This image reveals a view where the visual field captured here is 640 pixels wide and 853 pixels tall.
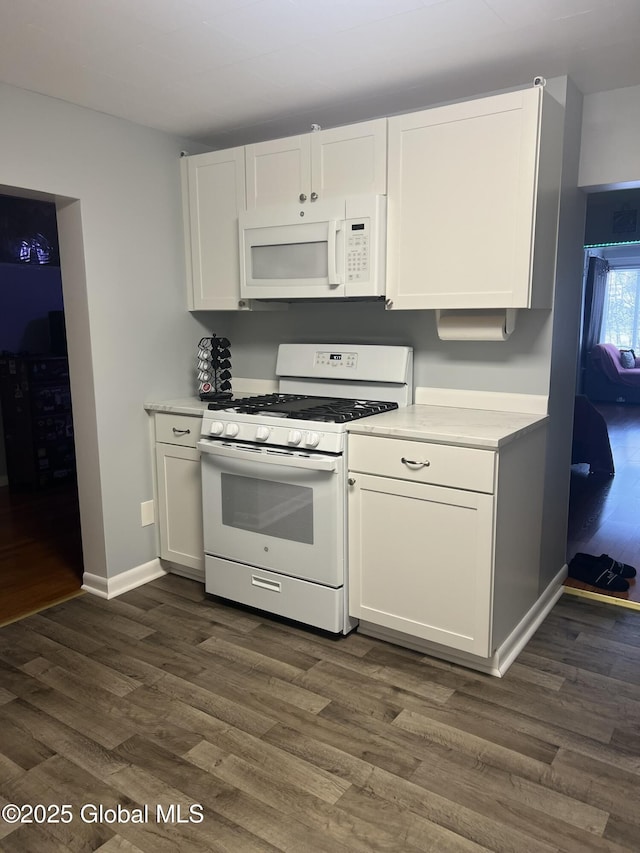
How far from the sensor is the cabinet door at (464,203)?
2279mm

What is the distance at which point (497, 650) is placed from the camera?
2328 mm

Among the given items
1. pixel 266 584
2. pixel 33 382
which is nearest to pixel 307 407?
pixel 266 584

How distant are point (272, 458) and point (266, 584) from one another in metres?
0.57

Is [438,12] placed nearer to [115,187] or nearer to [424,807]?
[115,187]

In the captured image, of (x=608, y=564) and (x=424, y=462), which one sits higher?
(x=424, y=462)

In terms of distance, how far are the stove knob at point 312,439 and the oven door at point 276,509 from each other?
0.05 metres

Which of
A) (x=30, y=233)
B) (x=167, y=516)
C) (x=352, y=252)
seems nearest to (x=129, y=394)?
(x=167, y=516)

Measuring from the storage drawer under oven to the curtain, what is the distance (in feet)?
25.8

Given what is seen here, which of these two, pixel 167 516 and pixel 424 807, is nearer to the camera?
pixel 424 807

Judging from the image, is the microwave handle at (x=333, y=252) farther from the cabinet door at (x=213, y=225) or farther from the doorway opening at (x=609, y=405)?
the doorway opening at (x=609, y=405)

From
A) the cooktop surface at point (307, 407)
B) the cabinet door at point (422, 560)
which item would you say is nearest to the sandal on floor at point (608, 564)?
the cabinet door at point (422, 560)

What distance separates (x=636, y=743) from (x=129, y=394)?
2485 millimetres

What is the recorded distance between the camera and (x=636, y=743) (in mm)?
1959

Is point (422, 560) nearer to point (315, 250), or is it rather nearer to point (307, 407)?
point (307, 407)
